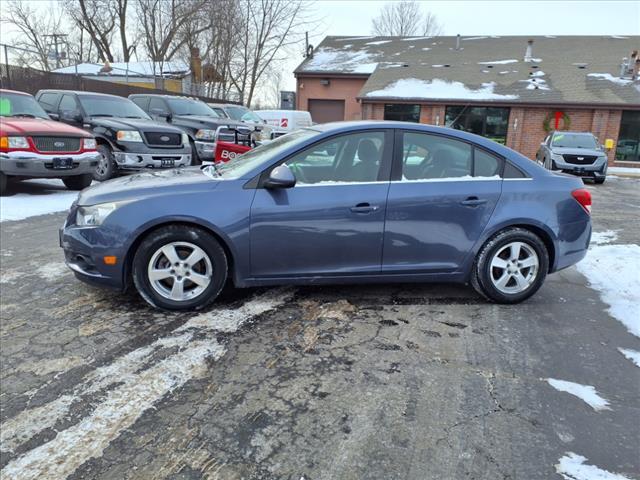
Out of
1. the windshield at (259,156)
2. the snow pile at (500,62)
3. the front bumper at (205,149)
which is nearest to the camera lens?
the windshield at (259,156)

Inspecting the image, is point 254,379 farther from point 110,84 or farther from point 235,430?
point 110,84

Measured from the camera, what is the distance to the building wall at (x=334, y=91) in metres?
27.8

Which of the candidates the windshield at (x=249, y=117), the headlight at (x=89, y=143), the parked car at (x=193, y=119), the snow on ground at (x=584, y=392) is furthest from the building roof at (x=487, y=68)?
the snow on ground at (x=584, y=392)

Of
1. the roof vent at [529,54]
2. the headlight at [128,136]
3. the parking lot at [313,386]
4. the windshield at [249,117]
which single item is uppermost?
the roof vent at [529,54]

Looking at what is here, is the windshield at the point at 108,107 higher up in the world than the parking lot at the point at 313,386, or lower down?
higher up

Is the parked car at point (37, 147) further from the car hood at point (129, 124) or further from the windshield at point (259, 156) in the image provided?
the windshield at point (259, 156)

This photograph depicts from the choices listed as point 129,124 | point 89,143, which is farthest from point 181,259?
point 129,124

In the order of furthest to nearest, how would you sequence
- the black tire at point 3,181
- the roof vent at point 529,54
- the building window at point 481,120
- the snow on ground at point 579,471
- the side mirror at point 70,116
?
the roof vent at point 529,54, the building window at point 481,120, the side mirror at point 70,116, the black tire at point 3,181, the snow on ground at point 579,471

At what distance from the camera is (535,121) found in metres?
22.3

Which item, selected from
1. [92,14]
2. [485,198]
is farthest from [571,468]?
[92,14]

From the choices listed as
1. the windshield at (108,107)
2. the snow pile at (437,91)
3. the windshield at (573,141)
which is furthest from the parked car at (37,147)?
the snow pile at (437,91)

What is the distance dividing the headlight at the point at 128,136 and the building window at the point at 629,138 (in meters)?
20.5

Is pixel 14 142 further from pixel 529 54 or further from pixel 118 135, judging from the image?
pixel 529 54

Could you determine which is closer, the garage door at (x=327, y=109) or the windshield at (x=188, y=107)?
the windshield at (x=188, y=107)
